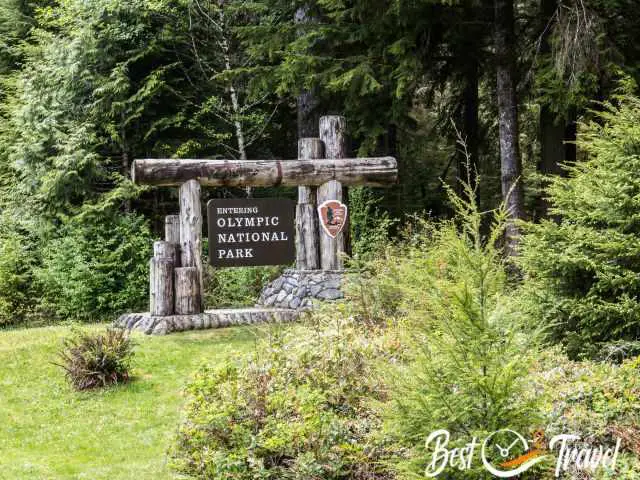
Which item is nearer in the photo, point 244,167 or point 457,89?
point 244,167

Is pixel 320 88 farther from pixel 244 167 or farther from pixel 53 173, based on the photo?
pixel 53 173

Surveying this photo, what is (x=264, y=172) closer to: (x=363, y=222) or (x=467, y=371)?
(x=363, y=222)

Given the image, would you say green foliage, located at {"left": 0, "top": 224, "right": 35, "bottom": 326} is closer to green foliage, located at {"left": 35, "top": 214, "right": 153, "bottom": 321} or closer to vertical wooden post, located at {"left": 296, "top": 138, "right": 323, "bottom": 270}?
green foliage, located at {"left": 35, "top": 214, "right": 153, "bottom": 321}

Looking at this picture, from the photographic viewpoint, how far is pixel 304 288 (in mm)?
12695

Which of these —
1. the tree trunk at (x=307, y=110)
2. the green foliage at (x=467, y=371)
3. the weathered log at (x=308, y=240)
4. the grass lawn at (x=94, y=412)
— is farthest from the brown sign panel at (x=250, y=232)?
the green foliage at (x=467, y=371)

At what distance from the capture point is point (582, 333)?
6340 millimetres

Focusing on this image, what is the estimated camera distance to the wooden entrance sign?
39.2ft

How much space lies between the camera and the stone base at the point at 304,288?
12.5m

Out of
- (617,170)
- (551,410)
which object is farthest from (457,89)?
(551,410)

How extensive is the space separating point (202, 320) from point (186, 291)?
1.61 feet

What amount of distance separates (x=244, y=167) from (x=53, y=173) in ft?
18.3

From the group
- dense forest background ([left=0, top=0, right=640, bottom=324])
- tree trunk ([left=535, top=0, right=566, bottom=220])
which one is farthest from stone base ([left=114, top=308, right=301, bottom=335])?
tree trunk ([left=535, top=0, right=566, bottom=220])

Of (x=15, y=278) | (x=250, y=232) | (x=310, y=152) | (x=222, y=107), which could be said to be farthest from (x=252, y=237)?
(x=15, y=278)

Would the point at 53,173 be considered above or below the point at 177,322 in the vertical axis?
above
